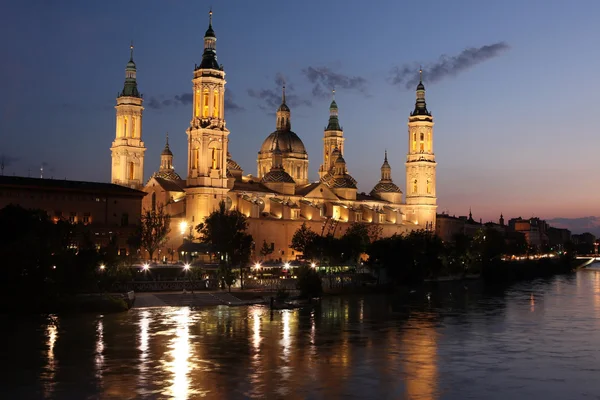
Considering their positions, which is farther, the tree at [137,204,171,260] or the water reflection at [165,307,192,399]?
the tree at [137,204,171,260]

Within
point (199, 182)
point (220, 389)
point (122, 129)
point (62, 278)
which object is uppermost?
point (122, 129)

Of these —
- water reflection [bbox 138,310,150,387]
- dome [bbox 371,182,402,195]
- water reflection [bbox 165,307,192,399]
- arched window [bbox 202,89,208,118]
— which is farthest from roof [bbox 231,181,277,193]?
water reflection [bbox 165,307,192,399]

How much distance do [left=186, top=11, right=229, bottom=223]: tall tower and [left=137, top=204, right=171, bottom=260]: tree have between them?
237 inches

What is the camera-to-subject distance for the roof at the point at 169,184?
102075 mm

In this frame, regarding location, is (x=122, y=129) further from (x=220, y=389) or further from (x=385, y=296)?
(x=220, y=389)

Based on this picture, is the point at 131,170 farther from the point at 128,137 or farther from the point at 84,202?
the point at 84,202

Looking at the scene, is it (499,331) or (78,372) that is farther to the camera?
(499,331)

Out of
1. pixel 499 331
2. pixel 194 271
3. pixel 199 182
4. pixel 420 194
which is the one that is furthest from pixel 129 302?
pixel 420 194

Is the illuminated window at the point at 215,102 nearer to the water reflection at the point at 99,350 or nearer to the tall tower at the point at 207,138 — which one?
the tall tower at the point at 207,138

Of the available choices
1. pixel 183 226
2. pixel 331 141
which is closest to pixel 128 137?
pixel 183 226

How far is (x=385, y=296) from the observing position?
74.9 m

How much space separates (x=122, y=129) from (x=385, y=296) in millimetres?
45454

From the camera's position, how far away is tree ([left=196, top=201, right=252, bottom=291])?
8200 centimetres

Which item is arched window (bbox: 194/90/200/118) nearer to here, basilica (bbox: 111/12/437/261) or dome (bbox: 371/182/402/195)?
basilica (bbox: 111/12/437/261)
